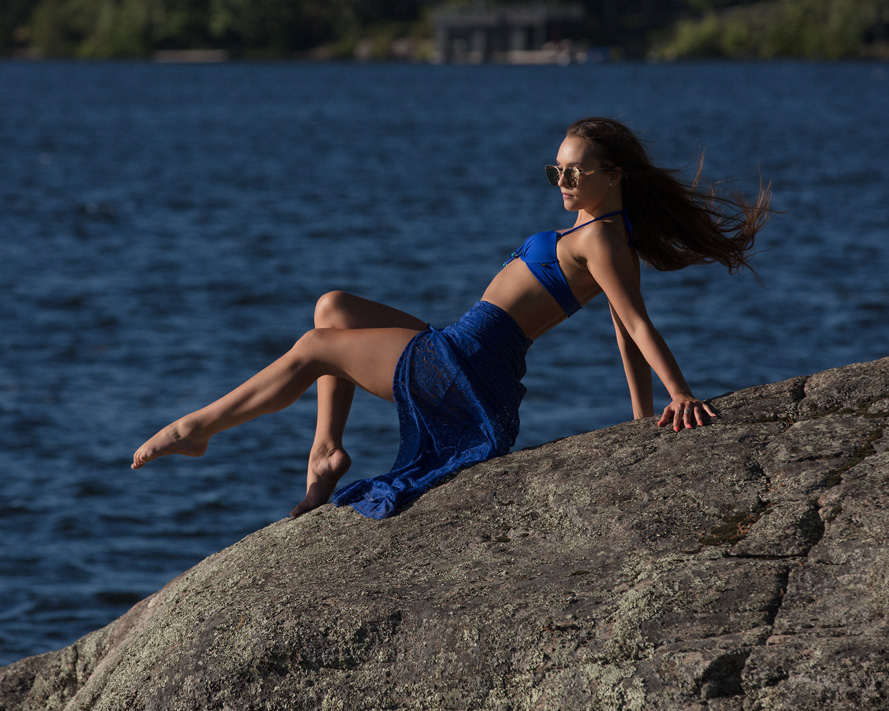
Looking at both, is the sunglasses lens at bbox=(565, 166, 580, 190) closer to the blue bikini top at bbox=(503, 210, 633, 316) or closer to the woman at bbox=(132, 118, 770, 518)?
the woman at bbox=(132, 118, 770, 518)

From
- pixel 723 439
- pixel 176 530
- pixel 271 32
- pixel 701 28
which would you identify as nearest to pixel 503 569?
pixel 723 439

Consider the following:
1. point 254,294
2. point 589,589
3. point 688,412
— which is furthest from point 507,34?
point 589,589

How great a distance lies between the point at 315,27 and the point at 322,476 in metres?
138

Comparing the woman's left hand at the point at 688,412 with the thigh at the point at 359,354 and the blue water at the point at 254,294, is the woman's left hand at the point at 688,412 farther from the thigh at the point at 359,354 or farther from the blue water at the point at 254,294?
the blue water at the point at 254,294

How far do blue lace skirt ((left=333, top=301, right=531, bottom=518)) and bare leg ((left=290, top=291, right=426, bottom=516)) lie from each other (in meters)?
0.23

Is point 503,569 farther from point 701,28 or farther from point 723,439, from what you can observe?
point 701,28

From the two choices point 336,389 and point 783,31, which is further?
point 783,31

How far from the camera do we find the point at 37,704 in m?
4.24

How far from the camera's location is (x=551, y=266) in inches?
171

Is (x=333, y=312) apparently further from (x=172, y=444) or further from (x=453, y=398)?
(x=172, y=444)

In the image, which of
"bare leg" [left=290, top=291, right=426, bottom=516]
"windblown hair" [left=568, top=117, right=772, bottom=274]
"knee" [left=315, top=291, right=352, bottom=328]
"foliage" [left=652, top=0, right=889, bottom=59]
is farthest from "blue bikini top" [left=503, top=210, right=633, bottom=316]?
"foliage" [left=652, top=0, right=889, bottom=59]

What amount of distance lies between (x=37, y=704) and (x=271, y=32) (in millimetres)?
136479

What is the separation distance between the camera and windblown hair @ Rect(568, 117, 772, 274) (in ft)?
14.2

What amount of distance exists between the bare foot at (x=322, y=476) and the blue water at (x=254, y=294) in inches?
79.9
